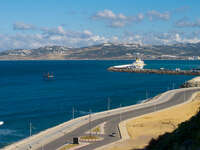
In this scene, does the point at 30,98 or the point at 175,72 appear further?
the point at 175,72

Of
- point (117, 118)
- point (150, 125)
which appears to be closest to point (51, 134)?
point (117, 118)

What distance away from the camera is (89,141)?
36.5m

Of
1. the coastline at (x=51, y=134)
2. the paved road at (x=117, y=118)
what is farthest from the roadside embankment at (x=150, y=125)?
the coastline at (x=51, y=134)

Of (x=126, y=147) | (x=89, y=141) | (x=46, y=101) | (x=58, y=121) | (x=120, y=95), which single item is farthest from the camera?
(x=120, y=95)

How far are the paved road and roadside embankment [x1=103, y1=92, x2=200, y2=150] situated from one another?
1.45m

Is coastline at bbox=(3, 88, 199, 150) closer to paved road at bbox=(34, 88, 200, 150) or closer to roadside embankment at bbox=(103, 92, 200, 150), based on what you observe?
paved road at bbox=(34, 88, 200, 150)

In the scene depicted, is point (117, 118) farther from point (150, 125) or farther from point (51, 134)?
point (51, 134)

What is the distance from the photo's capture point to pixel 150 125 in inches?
1711

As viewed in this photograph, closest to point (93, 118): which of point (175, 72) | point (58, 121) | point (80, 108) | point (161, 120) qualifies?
point (58, 121)

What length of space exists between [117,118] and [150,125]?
619 cm

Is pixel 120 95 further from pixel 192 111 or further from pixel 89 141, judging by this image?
pixel 89 141

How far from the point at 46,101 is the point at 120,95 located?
62.4 feet

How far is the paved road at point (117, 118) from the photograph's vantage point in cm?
3563

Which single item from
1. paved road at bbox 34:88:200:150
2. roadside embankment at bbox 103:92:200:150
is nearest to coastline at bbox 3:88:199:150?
paved road at bbox 34:88:200:150
